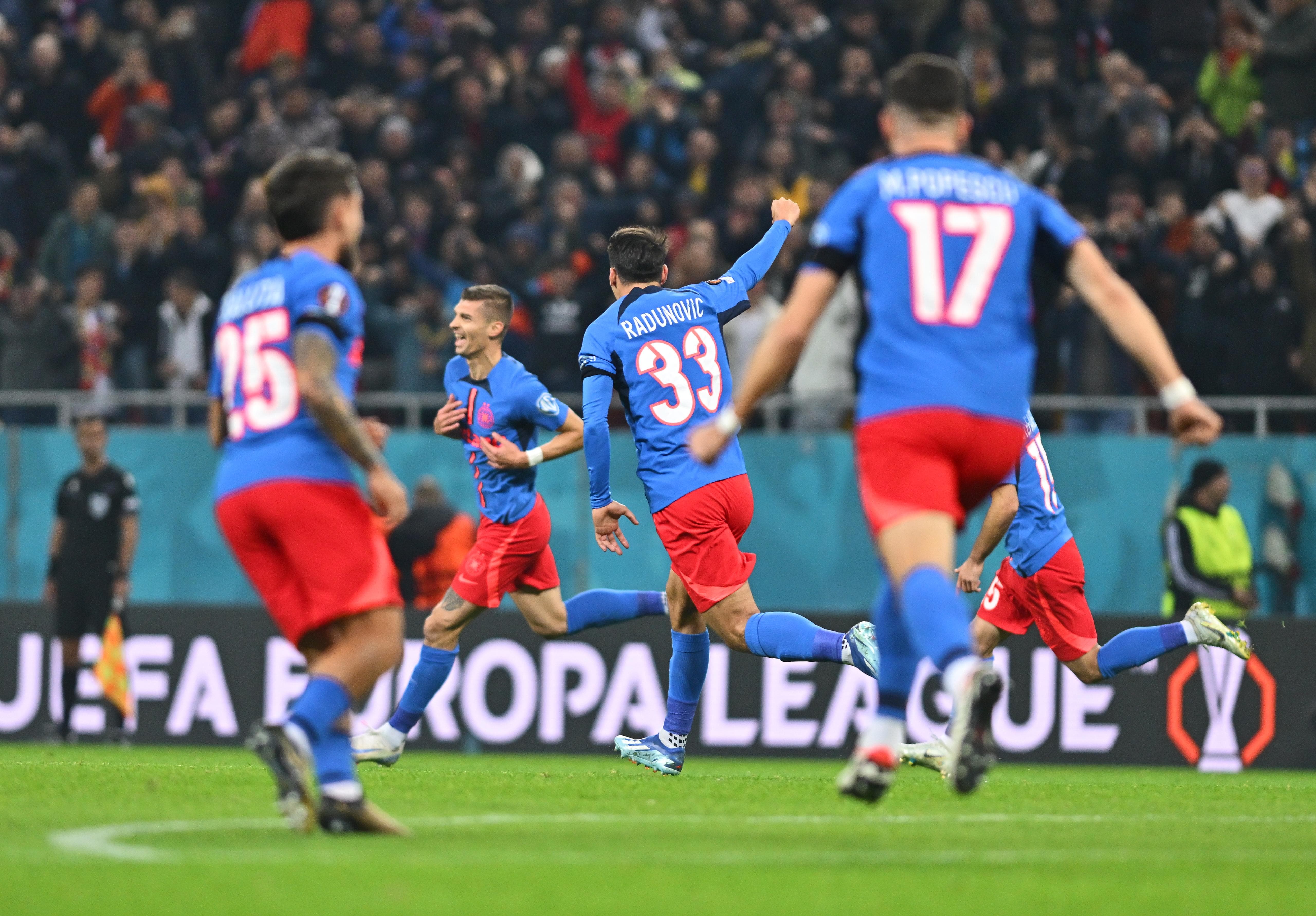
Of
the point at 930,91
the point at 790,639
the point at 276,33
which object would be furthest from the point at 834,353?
the point at 930,91

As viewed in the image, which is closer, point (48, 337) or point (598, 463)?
point (598, 463)

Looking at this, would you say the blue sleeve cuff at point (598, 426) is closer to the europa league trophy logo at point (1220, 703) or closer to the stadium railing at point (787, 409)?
the stadium railing at point (787, 409)

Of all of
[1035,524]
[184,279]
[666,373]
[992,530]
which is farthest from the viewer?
[184,279]

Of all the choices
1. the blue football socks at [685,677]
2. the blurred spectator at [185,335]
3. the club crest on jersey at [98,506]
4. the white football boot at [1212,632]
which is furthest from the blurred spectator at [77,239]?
the white football boot at [1212,632]

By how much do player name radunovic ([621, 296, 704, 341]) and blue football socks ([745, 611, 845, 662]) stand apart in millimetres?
1507

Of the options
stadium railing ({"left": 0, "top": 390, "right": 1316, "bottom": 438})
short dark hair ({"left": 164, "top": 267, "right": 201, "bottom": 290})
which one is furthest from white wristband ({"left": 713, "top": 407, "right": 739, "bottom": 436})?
short dark hair ({"left": 164, "top": 267, "right": 201, "bottom": 290})

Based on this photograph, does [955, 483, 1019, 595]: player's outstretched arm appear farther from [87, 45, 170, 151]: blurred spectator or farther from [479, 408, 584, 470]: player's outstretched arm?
[87, 45, 170, 151]: blurred spectator

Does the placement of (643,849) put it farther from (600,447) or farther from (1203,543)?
(1203,543)

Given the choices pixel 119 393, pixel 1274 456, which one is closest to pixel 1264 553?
pixel 1274 456

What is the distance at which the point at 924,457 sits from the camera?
591 centimetres

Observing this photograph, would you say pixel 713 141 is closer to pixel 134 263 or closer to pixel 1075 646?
pixel 134 263

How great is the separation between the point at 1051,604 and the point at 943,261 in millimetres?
4394

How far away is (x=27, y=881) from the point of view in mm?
4969

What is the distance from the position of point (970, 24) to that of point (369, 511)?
42.8ft
